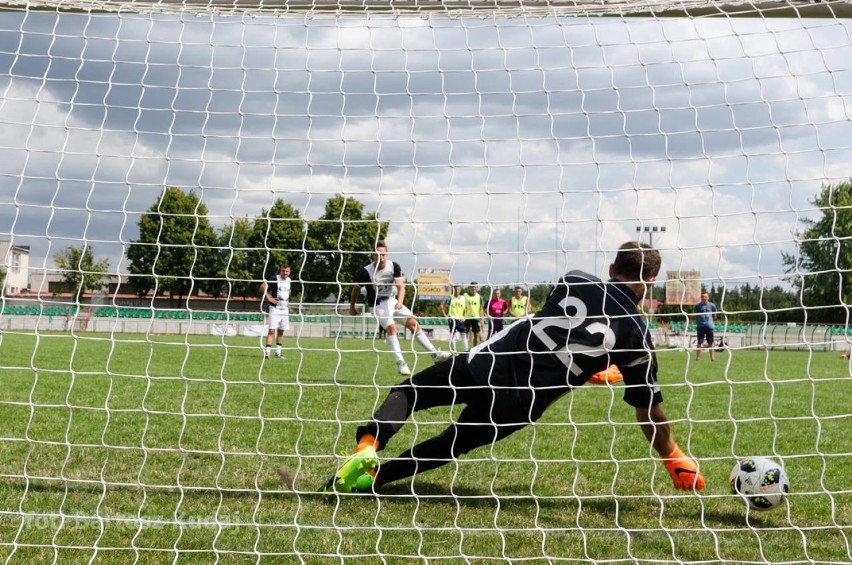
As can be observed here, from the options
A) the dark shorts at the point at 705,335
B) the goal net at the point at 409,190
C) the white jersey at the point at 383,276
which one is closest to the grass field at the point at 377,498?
the goal net at the point at 409,190

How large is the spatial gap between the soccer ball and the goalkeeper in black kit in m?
0.20

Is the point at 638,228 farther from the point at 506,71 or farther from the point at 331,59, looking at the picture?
the point at 331,59

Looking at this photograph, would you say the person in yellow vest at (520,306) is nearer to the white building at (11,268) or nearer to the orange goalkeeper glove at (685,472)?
the orange goalkeeper glove at (685,472)

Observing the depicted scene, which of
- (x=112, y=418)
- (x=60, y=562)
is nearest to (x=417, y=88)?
(x=60, y=562)

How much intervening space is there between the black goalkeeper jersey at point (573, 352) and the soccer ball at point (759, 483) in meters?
0.68

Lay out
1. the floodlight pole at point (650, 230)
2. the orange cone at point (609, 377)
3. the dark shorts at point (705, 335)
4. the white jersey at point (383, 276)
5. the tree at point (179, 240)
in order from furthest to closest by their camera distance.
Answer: the dark shorts at point (705, 335)
the white jersey at point (383, 276)
the orange cone at point (609, 377)
the tree at point (179, 240)
the floodlight pole at point (650, 230)

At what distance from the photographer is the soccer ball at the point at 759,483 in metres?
4.00

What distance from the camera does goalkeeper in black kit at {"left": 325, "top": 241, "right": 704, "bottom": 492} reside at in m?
3.94

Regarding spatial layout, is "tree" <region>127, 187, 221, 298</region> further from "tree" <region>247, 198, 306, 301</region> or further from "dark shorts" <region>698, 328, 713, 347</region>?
"dark shorts" <region>698, 328, 713, 347</region>

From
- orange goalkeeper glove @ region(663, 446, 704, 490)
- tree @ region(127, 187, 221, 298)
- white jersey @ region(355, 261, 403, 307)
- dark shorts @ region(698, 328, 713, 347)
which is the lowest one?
orange goalkeeper glove @ region(663, 446, 704, 490)

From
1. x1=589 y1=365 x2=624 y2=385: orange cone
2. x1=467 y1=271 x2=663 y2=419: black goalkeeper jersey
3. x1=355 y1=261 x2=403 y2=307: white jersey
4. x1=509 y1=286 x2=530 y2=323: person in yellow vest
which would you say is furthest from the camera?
x1=355 y1=261 x2=403 y2=307: white jersey

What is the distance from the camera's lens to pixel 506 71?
4.81 meters

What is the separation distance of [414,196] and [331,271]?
165 centimetres

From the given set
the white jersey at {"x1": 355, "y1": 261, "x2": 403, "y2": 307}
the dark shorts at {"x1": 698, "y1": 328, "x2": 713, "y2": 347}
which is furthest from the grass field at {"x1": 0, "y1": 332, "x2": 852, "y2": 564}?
the dark shorts at {"x1": 698, "y1": 328, "x2": 713, "y2": 347}
